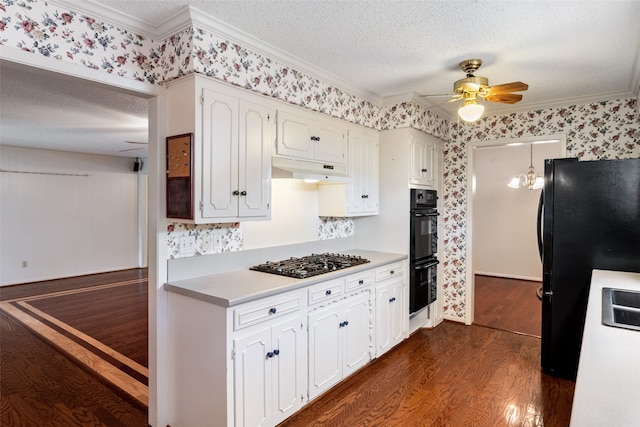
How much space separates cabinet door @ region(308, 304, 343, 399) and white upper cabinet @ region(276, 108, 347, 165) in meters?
1.19

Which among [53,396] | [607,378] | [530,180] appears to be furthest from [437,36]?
[530,180]

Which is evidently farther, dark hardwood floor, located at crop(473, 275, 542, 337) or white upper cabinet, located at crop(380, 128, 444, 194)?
dark hardwood floor, located at crop(473, 275, 542, 337)

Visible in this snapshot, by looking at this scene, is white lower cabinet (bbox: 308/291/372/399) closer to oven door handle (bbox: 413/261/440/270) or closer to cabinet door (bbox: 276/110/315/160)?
oven door handle (bbox: 413/261/440/270)

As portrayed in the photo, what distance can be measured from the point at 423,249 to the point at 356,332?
4.47ft

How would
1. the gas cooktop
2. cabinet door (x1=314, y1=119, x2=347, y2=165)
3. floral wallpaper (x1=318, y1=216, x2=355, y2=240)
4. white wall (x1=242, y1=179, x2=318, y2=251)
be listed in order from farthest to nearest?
1. floral wallpaper (x1=318, y1=216, x2=355, y2=240)
2. cabinet door (x1=314, y1=119, x2=347, y2=165)
3. white wall (x1=242, y1=179, x2=318, y2=251)
4. the gas cooktop

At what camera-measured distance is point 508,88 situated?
8.14ft

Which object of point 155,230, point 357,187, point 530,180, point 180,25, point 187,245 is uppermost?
point 180,25

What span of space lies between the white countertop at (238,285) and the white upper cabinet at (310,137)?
90cm

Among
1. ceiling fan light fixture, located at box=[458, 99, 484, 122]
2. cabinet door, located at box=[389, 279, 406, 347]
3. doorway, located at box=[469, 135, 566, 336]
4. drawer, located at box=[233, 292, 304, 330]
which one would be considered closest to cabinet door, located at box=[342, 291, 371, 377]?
cabinet door, located at box=[389, 279, 406, 347]

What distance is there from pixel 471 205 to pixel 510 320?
1471mm

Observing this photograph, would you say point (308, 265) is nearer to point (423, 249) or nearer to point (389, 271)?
point (389, 271)

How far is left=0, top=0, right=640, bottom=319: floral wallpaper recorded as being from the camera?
183 cm

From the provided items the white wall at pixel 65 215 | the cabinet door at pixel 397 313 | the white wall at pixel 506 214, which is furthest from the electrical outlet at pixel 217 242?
the white wall at pixel 65 215

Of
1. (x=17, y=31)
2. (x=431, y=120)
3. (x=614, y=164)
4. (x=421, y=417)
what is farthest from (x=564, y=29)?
(x=17, y=31)
